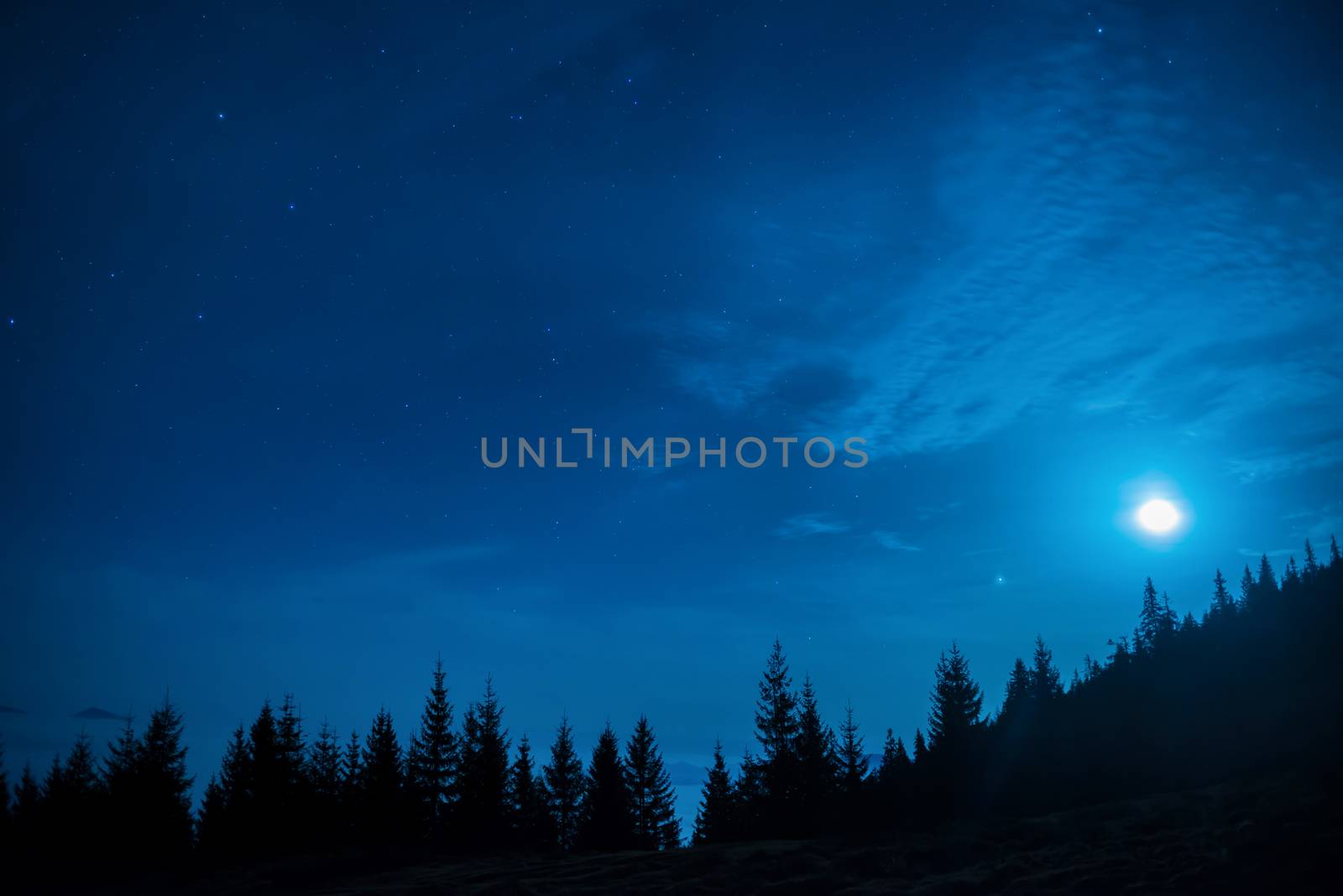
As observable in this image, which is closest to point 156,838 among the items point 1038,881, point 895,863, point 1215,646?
point 895,863

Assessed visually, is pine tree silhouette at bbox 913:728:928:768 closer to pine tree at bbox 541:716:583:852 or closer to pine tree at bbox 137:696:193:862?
pine tree at bbox 541:716:583:852

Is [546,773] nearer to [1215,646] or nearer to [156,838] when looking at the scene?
[156,838]

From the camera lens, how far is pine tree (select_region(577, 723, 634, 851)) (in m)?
42.8

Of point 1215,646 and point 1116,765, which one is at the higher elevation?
point 1215,646

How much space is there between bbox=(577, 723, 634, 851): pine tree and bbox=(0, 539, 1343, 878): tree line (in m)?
0.11

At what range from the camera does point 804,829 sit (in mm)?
40219

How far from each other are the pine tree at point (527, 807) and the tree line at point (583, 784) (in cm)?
13

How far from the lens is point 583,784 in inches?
2046

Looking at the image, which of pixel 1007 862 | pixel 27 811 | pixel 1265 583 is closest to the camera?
pixel 1007 862

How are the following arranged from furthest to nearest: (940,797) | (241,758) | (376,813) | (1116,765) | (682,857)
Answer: (1116,765)
(940,797)
(241,758)
(376,813)
(682,857)

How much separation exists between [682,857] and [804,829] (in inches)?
732

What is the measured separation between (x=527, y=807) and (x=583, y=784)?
6.83 meters

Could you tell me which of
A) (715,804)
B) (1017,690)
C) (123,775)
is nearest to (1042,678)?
(1017,690)

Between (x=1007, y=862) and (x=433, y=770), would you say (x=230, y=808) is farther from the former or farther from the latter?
(x=1007, y=862)
